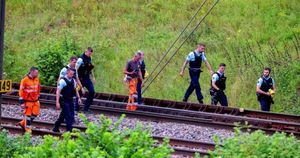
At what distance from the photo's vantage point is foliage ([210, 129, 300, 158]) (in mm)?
7965

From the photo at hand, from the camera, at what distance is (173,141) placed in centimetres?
1498

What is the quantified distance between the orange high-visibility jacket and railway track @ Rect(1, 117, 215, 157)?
828 millimetres

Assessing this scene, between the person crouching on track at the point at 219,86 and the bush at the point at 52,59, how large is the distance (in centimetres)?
495

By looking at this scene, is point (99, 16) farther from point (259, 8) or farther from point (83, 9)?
point (259, 8)

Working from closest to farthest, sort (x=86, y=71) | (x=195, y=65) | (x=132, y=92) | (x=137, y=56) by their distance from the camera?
(x=86, y=71) → (x=137, y=56) → (x=132, y=92) → (x=195, y=65)

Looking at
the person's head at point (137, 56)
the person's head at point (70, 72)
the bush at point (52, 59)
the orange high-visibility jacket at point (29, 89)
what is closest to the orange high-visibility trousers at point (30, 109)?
the orange high-visibility jacket at point (29, 89)

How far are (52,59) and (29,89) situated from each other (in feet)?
22.2

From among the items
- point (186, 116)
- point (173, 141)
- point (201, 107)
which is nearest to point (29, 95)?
point (173, 141)

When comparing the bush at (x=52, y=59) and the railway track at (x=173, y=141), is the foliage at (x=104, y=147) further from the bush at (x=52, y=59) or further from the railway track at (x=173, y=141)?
the bush at (x=52, y=59)

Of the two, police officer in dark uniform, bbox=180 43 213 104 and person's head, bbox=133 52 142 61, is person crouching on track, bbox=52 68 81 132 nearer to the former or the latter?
person's head, bbox=133 52 142 61

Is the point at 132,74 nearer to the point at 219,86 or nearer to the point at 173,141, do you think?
the point at 219,86

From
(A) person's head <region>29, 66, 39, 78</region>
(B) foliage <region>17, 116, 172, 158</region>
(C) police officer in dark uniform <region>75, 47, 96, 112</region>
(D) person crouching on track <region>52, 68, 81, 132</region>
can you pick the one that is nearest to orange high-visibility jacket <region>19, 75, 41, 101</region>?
(A) person's head <region>29, 66, 39, 78</region>

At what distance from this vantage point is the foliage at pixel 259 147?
7.96 m

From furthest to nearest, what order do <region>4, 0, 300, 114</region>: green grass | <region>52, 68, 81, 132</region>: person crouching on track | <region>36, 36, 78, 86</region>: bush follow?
<region>4, 0, 300, 114</region>: green grass → <region>36, 36, 78, 86</region>: bush → <region>52, 68, 81, 132</region>: person crouching on track
